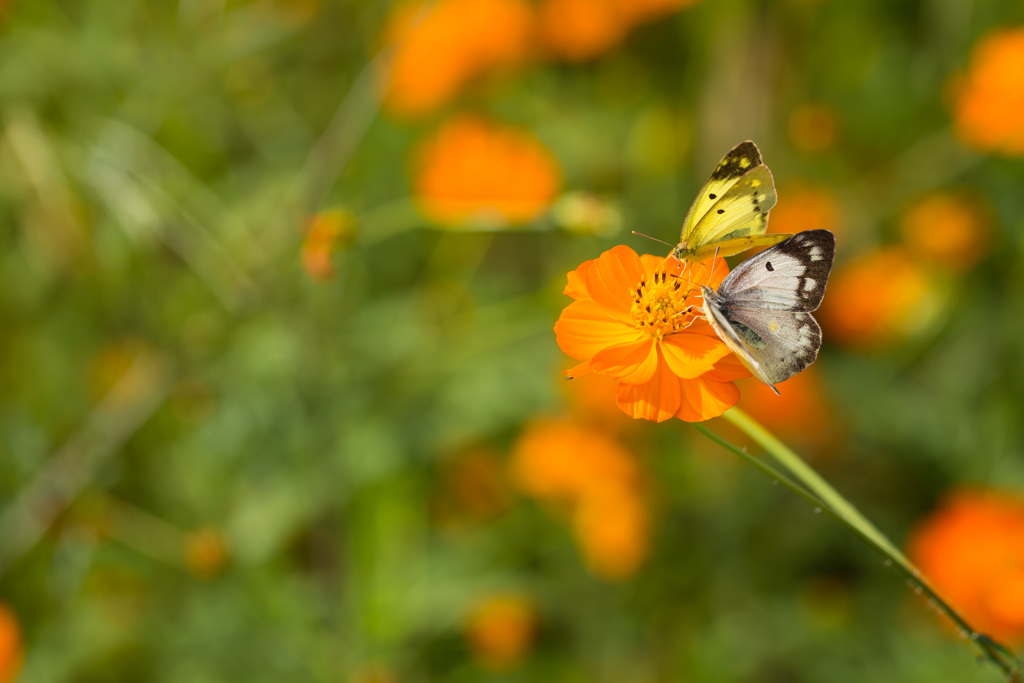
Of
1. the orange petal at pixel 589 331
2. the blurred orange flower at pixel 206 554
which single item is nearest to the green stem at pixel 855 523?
the orange petal at pixel 589 331

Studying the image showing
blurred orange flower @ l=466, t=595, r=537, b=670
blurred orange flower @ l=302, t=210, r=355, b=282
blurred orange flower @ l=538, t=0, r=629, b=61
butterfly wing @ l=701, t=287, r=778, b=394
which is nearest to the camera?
butterfly wing @ l=701, t=287, r=778, b=394

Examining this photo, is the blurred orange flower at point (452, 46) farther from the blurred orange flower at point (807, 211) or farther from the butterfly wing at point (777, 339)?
the butterfly wing at point (777, 339)

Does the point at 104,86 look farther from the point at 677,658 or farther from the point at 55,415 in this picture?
the point at 677,658

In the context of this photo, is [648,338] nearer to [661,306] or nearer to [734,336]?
[661,306]

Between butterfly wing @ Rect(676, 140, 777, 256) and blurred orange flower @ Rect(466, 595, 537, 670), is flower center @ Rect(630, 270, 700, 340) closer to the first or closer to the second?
butterfly wing @ Rect(676, 140, 777, 256)

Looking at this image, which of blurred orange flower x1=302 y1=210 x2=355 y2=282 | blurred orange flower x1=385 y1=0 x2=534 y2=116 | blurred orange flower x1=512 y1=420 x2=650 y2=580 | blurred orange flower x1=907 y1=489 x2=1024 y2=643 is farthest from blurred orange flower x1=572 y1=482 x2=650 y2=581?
blurred orange flower x1=385 y1=0 x2=534 y2=116
